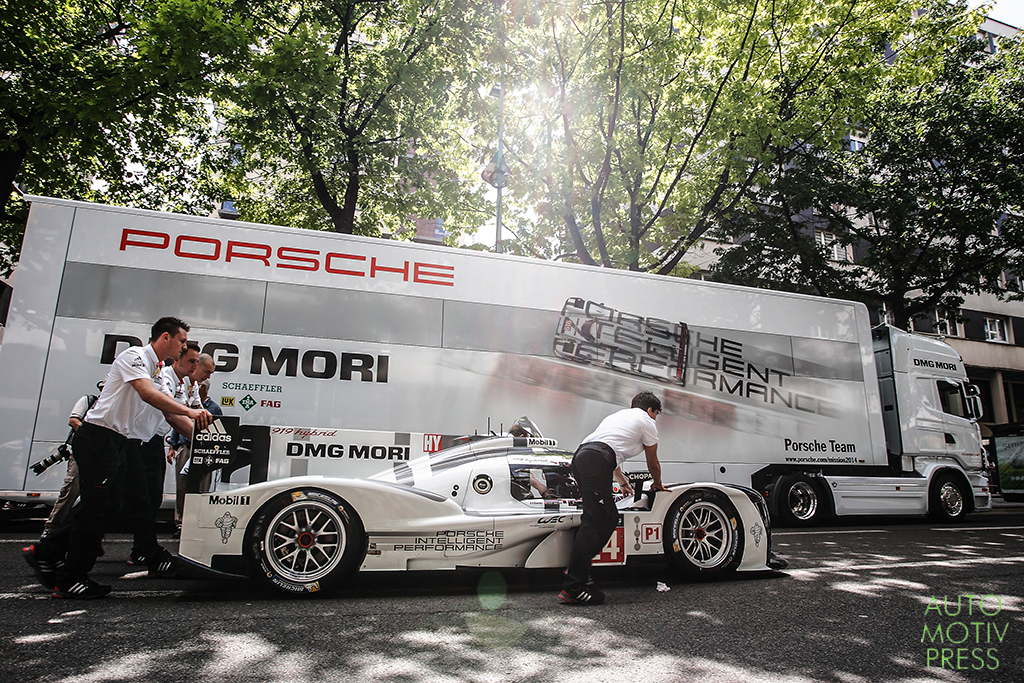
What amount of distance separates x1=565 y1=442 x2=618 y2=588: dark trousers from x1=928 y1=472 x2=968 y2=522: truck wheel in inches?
314

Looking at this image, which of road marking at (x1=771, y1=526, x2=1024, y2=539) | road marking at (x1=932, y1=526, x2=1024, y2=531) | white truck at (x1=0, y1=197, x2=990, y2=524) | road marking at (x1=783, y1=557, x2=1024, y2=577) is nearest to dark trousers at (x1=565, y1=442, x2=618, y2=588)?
road marking at (x1=783, y1=557, x2=1024, y2=577)

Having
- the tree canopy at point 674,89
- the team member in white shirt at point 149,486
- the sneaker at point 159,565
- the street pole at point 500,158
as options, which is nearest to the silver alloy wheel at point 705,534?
the team member in white shirt at point 149,486

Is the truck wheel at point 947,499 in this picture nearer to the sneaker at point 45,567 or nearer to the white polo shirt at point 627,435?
the white polo shirt at point 627,435

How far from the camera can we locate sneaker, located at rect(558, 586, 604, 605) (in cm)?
413

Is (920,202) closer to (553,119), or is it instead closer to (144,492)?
(553,119)

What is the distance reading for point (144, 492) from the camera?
4.67 m

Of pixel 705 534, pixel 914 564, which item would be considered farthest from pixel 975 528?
pixel 705 534

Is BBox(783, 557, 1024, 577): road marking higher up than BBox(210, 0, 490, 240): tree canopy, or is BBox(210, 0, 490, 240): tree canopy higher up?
BBox(210, 0, 490, 240): tree canopy

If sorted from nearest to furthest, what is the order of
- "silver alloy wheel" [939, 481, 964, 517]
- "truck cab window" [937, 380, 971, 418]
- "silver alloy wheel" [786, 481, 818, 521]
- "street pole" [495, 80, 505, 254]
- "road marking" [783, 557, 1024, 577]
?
"road marking" [783, 557, 1024, 577]
"silver alloy wheel" [786, 481, 818, 521]
"silver alloy wheel" [939, 481, 964, 517]
"truck cab window" [937, 380, 971, 418]
"street pole" [495, 80, 505, 254]

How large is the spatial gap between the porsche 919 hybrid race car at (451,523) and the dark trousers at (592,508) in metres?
0.39

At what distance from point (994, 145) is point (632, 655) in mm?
17737

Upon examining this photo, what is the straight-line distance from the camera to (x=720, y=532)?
5074 millimetres

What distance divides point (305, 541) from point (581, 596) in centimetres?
184

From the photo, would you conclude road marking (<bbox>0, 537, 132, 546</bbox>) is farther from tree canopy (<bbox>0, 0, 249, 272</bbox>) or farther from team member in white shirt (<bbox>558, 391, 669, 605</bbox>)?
tree canopy (<bbox>0, 0, 249, 272</bbox>)
